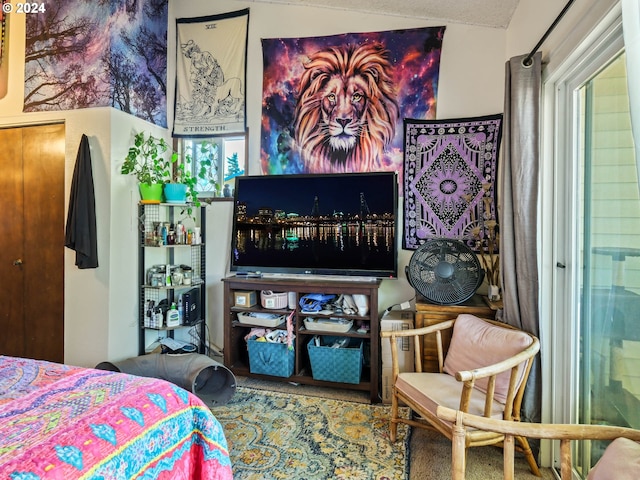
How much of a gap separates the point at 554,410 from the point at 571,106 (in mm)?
1514

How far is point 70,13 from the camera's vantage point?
2893 mm

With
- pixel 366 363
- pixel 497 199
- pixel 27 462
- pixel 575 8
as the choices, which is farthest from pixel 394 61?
pixel 27 462

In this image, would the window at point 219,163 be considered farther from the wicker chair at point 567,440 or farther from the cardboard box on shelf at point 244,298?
the wicker chair at point 567,440

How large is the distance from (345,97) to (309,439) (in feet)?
8.20

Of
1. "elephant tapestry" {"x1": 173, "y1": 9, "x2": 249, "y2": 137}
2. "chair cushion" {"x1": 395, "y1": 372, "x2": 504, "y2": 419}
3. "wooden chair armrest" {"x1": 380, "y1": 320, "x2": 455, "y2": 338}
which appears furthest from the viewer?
"elephant tapestry" {"x1": 173, "y1": 9, "x2": 249, "y2": 137}

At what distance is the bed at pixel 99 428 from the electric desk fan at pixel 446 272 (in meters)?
1.54

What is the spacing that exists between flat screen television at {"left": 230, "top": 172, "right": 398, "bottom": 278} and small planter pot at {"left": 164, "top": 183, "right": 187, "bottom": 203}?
42 centimetres

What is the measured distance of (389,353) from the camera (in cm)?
251

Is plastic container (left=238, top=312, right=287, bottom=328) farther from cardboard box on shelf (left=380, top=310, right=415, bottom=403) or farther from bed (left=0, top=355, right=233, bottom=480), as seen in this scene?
bed (left=0, top=355, right=233, bottom=480)

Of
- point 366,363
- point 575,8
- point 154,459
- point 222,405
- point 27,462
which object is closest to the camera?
point 27,462

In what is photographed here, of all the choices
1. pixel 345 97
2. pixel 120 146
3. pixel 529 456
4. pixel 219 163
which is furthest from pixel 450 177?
pixel 120 146

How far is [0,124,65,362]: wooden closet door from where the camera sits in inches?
115

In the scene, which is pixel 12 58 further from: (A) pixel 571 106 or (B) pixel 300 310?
(A) pixel 571 106

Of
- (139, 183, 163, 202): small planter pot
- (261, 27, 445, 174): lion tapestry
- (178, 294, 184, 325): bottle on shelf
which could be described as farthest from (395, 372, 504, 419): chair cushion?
(139, 183, 163, 202): small planter pot
